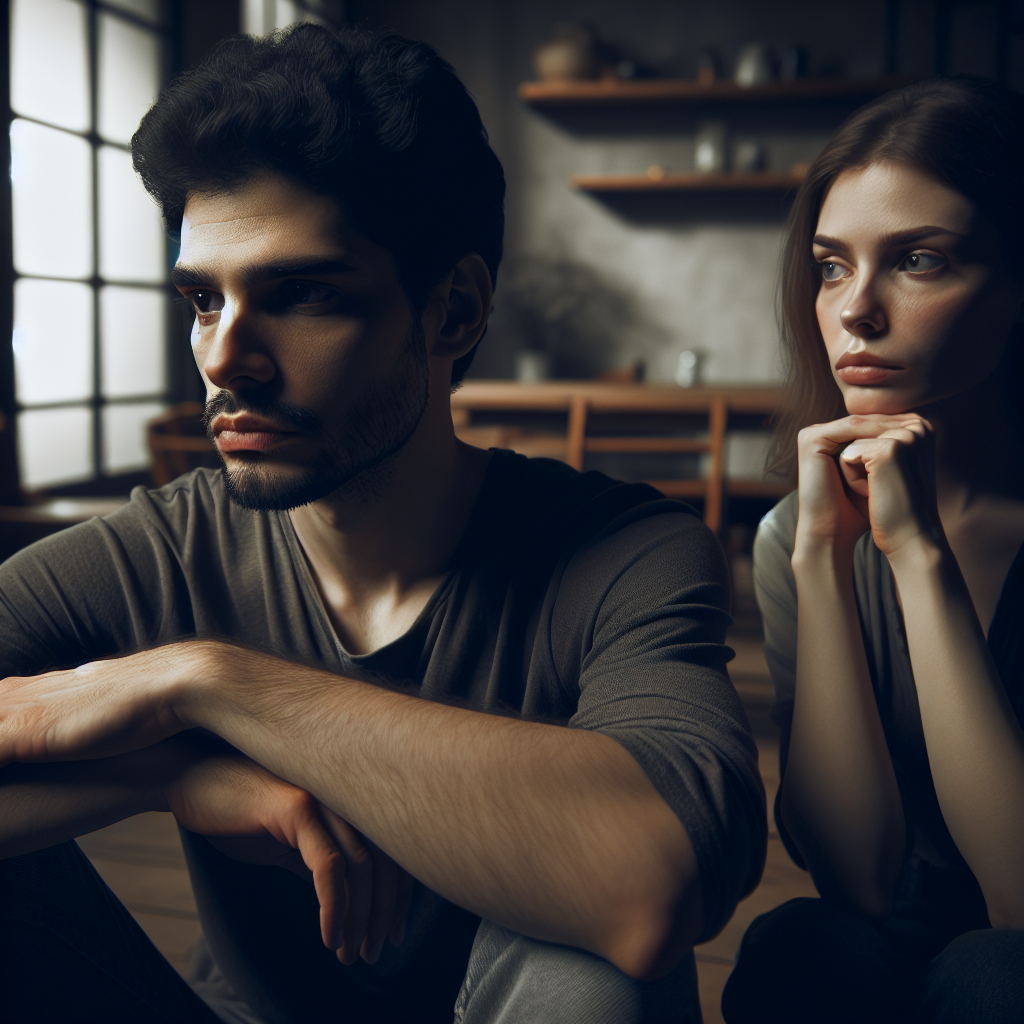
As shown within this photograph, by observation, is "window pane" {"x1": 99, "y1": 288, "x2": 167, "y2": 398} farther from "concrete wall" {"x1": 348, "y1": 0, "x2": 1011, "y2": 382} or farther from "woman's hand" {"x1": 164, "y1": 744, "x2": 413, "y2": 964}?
"woman's hand" {"x1": 164, "y1": 744, "x2": 413, "y2": 964}

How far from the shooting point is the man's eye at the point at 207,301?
974mm

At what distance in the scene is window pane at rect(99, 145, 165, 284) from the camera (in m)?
3.57

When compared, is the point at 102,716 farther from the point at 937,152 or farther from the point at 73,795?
the point at 937,152

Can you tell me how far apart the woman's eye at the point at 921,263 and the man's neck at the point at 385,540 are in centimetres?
50

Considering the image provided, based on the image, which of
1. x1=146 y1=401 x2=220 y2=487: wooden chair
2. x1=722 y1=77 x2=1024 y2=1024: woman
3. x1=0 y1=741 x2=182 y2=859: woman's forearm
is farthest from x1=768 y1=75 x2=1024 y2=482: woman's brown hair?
x1=146 y1=401 x2=220 y2=487: wooden chair

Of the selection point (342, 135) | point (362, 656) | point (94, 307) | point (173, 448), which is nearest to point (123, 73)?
point (94, 307)

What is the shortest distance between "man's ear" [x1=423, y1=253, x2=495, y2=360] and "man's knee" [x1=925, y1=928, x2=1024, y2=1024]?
30.0 inches

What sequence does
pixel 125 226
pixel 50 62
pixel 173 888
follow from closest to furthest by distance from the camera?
pixel 173 888, pixel 50 62, pixel 125 226

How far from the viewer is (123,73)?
363 cm

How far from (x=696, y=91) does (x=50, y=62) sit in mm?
2905

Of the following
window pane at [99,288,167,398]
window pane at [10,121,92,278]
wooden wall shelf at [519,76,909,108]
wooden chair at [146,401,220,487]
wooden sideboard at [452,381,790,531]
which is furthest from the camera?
wooden wall shelf at [519,76,909,108]

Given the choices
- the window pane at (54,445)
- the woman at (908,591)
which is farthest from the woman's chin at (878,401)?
the window pane at (54,445)

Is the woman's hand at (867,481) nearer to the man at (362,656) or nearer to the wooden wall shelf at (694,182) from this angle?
the man at (362,656)

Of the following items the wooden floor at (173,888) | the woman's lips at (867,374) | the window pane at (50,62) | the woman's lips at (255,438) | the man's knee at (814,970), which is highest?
the window pane at (50,62)
